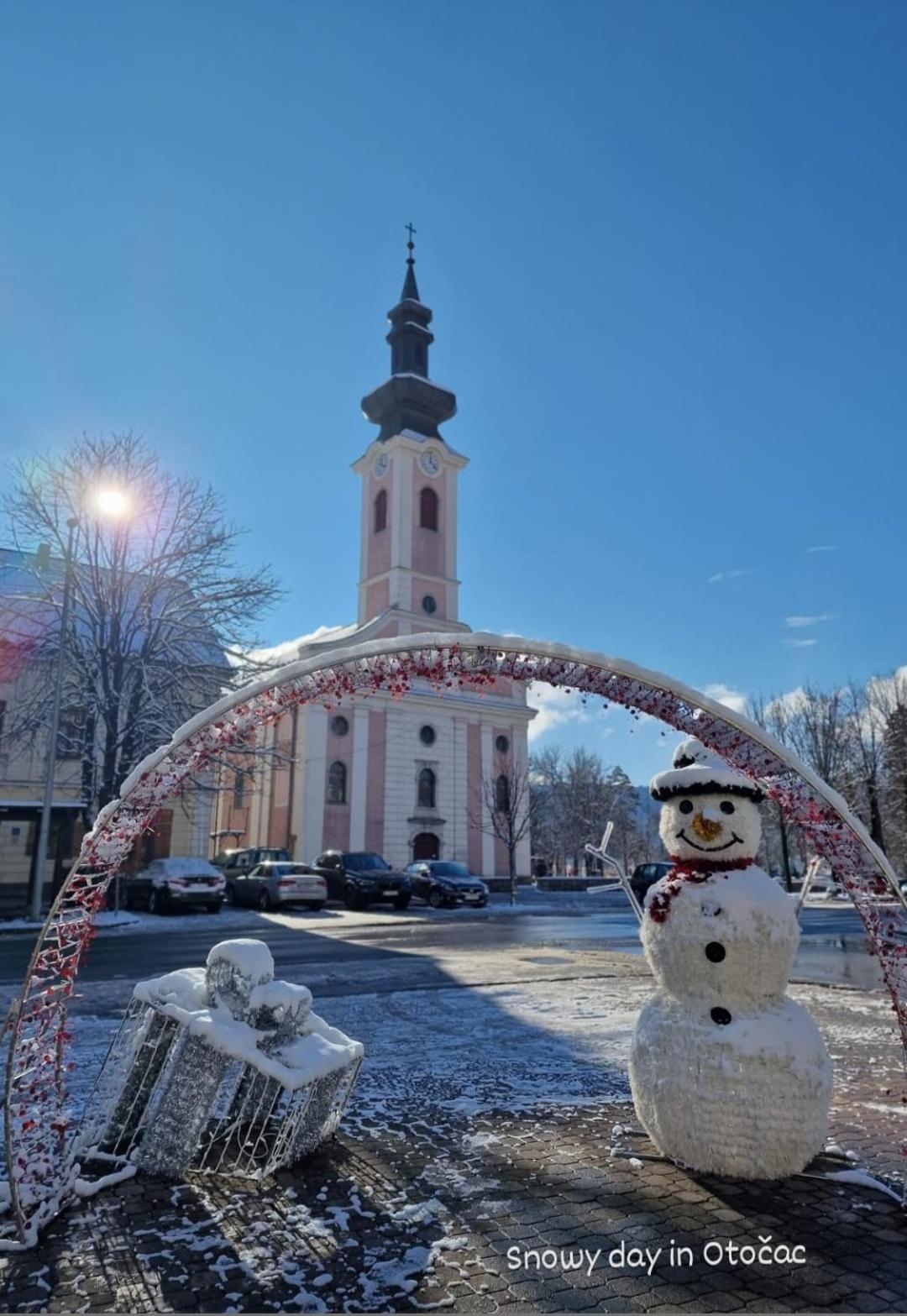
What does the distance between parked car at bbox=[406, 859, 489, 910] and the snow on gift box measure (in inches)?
850

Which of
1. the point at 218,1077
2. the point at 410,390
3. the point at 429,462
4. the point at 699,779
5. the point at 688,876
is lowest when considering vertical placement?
the point at 218,1077

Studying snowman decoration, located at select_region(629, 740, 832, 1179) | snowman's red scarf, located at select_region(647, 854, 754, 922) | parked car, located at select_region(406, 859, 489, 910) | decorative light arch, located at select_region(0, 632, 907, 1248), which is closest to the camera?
decorative light arch, located at select_region(0, 632, 907, 1248)

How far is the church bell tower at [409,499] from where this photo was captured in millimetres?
38062

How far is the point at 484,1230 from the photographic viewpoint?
3.54m

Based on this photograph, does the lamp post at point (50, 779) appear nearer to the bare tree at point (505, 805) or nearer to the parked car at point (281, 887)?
the parked car at point (281, 887)

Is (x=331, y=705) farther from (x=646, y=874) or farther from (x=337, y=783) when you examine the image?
(x=337, y=783)

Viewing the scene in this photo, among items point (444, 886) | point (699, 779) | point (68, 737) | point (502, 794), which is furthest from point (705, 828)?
point (502, 794)

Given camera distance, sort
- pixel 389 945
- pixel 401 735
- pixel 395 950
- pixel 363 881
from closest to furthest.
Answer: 1. pixel 395 950
2. pixel 389 945
3. pixel 363 881
4. pixel 401 735

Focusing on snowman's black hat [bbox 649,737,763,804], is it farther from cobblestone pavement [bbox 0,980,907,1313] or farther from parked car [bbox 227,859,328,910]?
parked car [bbox 227,859,328,910]

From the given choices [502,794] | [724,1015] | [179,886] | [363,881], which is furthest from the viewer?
[502,794]

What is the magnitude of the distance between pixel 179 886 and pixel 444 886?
8490 mm

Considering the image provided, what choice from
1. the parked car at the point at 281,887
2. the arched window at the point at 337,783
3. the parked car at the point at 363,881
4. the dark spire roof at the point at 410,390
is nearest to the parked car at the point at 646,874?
the parked car at the point at 363,881

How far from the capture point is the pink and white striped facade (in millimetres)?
34344

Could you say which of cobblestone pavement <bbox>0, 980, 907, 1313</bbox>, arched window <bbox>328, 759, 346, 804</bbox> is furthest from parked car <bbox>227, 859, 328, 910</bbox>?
cobblestone pavement <bbox>0, 980, 907, 1313</bbox>
